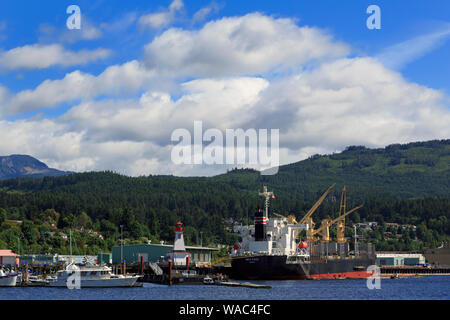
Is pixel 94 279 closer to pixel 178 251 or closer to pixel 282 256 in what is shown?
pixel 178 251

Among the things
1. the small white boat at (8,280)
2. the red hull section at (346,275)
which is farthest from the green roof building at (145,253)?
the small white boat at (8,280)

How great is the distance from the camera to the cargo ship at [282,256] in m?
119

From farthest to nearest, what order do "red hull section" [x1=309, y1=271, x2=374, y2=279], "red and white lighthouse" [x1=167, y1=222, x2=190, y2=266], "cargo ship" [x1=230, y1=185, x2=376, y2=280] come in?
"red hull section" [x1=309, y1=271, x2=374, y2=279] < "red and white lighthouse" [x1=167, y1=222, x2=190, y2=266] < "cargo ship" [x1=230, y1=185, x2=376, y2=280]

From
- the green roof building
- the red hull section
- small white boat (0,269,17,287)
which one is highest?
the green roof building

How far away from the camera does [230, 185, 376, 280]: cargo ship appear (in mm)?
119125

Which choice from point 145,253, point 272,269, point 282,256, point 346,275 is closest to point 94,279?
point 272,269

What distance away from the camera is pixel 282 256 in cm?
11944

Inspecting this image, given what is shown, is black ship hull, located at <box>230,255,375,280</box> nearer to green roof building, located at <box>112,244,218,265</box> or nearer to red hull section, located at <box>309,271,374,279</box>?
red hull section, located at <box>309,271,374,279</box>

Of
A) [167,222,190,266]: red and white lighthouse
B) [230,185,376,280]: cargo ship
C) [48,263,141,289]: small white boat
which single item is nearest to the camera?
[48,263,141,289]: small white boat

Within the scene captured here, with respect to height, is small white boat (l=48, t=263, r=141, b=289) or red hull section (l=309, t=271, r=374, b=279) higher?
small white boat (l=48, t=263, r=141, b=289)

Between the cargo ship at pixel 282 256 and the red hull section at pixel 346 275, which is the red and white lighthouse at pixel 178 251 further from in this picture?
the red hull section at pixel 346 275

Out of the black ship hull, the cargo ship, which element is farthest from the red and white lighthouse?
the black ship hull

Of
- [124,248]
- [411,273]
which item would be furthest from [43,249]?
[411,273]
